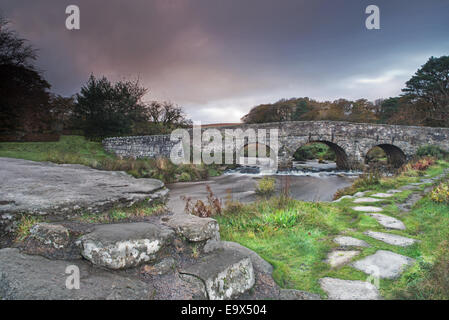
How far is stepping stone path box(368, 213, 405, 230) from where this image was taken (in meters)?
3.71

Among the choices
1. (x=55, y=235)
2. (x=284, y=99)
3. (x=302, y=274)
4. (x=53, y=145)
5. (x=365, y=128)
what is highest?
(x=284, y=99)

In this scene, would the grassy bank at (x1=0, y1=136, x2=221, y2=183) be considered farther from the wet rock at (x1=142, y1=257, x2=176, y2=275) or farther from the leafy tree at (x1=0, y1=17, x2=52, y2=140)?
the wet rock at (x1=142, y1=257, x2=176, y2=275)

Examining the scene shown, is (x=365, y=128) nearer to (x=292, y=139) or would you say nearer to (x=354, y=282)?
(x=292, y=139)

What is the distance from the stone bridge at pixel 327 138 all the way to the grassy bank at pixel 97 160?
7.80ft

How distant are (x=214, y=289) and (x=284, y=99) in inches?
1860

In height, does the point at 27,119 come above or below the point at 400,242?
above

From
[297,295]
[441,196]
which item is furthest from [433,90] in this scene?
[297,295]

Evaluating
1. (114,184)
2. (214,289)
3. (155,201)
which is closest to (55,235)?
(214,289)

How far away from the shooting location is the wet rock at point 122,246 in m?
1.87

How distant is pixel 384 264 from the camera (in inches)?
96.3

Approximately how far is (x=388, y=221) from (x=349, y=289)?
269 centimetres

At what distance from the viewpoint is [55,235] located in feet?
7.04

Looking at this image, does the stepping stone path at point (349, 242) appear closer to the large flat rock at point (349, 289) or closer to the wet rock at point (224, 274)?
the large flat rock at point (349, 289)

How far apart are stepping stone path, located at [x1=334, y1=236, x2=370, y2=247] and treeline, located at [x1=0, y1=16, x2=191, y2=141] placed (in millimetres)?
17689
